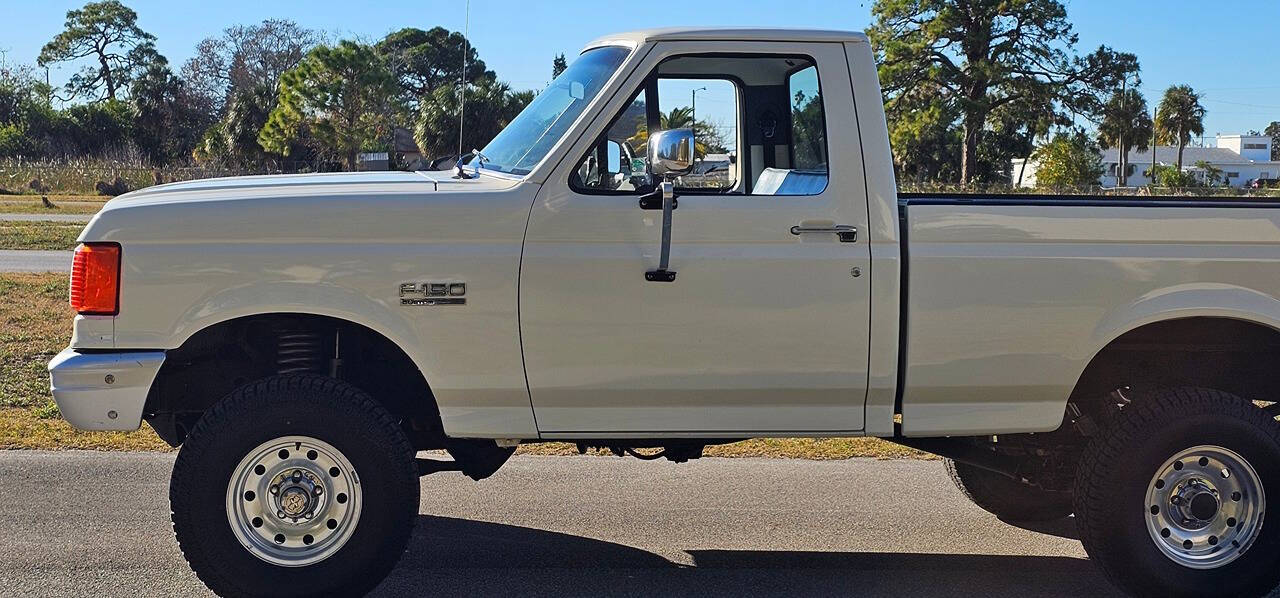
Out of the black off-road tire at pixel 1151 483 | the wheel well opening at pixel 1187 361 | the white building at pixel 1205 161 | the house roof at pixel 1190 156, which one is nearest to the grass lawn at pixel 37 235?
the wheel well opening at pixel 1187 361

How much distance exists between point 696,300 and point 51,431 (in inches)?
186

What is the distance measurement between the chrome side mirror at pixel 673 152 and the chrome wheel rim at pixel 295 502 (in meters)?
1.53

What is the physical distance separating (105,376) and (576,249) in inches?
66.6

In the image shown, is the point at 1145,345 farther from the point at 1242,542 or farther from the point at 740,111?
the point at 740,111

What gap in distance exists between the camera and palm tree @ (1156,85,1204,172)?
95.7 metres

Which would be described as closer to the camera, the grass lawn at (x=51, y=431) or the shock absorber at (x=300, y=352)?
the shock absorber at (x=300, y=352)

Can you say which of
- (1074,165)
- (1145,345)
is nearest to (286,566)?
(1145,345)

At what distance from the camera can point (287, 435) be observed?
4492mm

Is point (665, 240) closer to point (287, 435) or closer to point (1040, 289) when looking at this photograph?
point (1040, 289)

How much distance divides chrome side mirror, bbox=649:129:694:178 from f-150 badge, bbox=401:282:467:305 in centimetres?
82

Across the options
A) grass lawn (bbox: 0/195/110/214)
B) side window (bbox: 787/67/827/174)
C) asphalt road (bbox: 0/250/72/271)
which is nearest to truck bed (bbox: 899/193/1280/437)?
side window (bbox: 787/67/827/174)

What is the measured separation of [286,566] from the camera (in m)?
4.55

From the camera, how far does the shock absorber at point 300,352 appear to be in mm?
4828

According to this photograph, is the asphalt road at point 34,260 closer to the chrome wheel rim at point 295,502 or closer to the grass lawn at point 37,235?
the grass lawn at point 37,235
